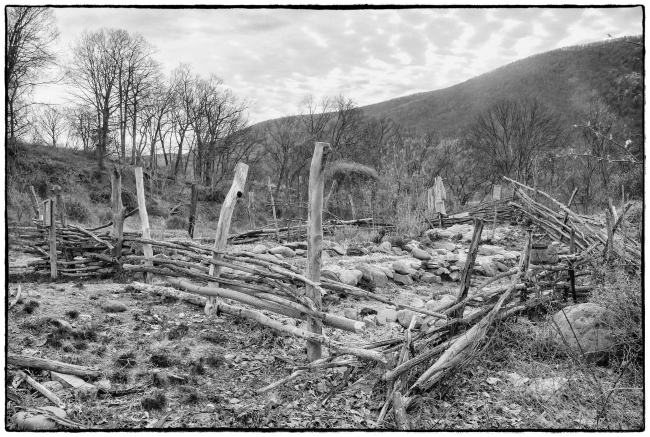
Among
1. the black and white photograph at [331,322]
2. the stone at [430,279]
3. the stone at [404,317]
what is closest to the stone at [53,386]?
the black and white photograph at [331,322]

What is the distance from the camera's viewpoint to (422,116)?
5094 centimetres

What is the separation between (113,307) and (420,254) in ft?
18.1

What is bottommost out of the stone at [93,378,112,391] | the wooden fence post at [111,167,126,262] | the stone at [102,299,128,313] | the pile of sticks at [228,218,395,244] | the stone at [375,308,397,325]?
the stone at [375,308,397,325]

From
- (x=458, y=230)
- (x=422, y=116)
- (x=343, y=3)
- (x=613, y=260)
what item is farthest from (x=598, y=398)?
(x=422, y=116)

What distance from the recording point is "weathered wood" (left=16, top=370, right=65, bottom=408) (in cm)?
279

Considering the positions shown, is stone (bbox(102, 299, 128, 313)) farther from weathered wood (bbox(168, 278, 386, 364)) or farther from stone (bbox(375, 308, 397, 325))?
stone (bbox(375, 308, 397, 325))

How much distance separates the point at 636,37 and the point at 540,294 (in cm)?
220

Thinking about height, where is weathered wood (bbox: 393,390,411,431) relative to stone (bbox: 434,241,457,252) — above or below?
below

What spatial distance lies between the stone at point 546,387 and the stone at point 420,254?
538 cm

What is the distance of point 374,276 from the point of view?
21.9ft

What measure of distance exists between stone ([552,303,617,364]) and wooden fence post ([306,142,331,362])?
5.80 ft

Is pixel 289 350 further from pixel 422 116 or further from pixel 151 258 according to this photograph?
pixel 422 116

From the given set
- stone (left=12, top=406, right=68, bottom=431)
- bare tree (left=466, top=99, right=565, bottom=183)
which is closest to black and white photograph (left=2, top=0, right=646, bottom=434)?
stone (left=12, top=406, right=68, bottom=431)

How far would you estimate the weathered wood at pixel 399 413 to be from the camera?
260cm
